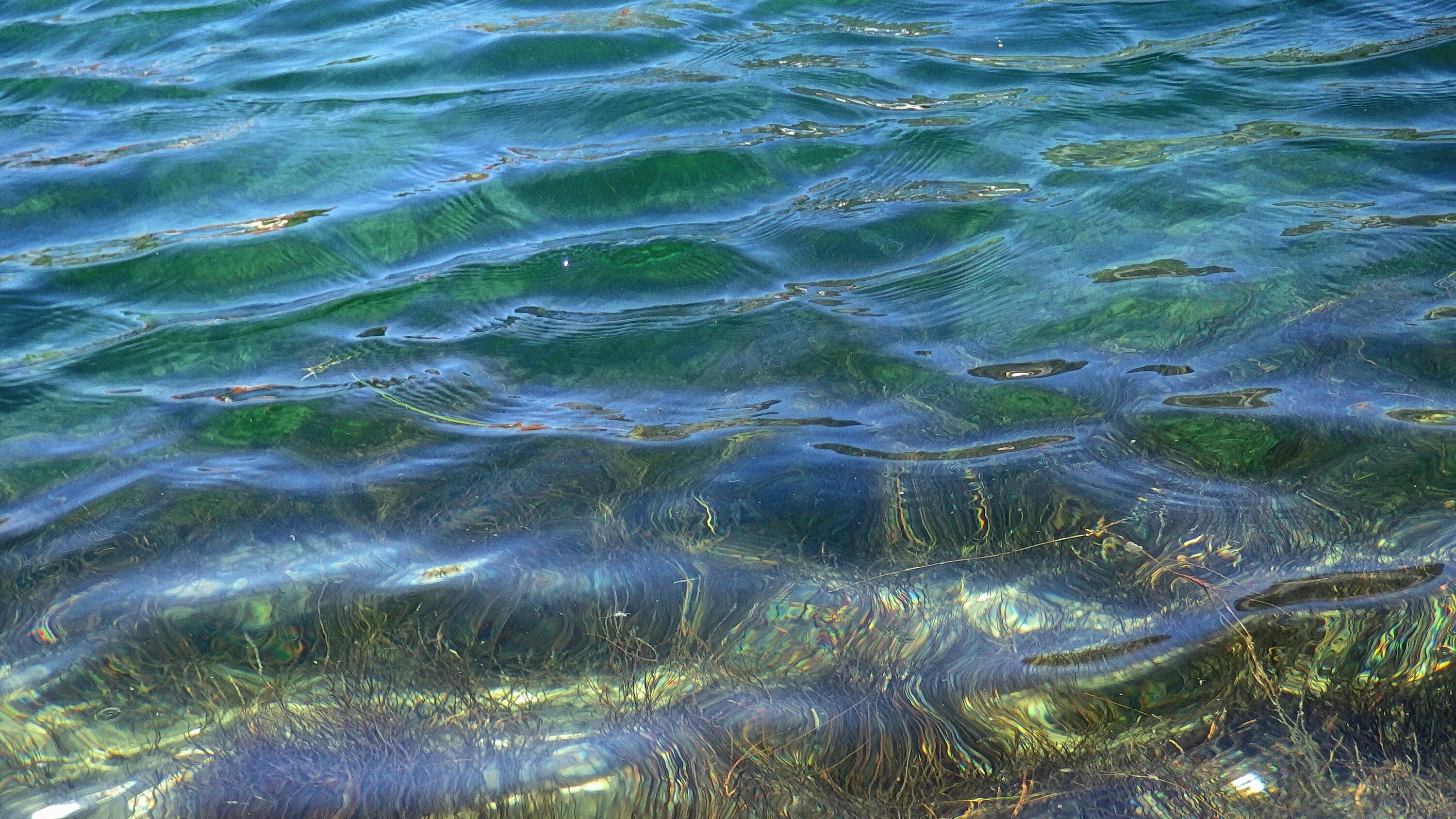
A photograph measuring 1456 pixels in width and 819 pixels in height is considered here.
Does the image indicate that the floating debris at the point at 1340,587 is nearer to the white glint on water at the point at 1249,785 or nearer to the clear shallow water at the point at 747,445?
the clear shallow water at the point at 747,445

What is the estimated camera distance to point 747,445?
2.81m

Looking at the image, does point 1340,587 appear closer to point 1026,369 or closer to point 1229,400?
point 1229,400

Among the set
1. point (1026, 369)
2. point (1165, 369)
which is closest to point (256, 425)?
point (1026, 369)

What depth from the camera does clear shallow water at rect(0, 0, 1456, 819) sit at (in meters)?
1.94

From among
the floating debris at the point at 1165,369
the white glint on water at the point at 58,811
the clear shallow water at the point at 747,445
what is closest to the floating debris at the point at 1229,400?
the clear shallow water at the point at 747,445

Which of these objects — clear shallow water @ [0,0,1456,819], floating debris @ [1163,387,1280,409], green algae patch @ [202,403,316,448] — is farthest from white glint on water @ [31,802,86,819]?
floating debris @ [1163,387,1280,409]

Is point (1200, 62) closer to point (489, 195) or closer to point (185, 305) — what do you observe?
point (489, 195)

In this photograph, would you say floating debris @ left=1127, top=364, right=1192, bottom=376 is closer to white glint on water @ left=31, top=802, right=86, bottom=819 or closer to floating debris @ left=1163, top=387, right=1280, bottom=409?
floating debris @ left=1163, top=387, right=1280, bottom=409

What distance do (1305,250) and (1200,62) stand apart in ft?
7.16

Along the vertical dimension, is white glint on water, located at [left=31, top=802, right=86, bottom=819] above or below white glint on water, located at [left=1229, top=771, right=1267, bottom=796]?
above

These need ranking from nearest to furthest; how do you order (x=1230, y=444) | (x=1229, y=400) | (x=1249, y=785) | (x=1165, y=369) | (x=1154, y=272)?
1. (x=1249, y=785)
2. (x=1230, y=444)
3. (x=1229, y=400)
4. (x=1165, y=369)
5. (x=1154, y=272)

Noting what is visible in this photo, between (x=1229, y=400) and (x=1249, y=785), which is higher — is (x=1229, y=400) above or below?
above

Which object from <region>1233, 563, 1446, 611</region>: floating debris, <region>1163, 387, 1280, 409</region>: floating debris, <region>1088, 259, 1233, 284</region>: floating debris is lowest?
<region>1233, 563, 1446, 611</region>: floating debris

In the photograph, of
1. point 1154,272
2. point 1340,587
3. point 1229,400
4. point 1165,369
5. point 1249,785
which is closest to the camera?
point 1249,785
